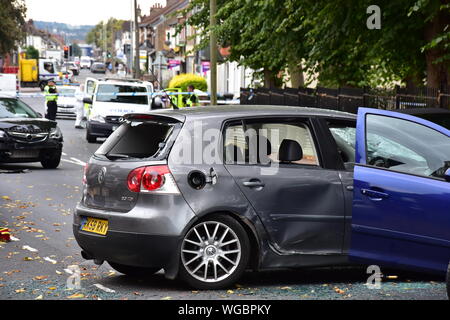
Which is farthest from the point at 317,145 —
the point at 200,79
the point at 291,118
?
the point at 200,79

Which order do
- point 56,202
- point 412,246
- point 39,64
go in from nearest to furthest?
point 412,246 → point 56,202 → point 39,64

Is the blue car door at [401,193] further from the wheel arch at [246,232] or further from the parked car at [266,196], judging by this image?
the wheel arch at [246,232]

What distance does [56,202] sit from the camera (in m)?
15.8

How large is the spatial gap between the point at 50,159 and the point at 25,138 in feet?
3.05

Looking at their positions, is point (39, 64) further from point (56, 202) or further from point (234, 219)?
point (234, 219)

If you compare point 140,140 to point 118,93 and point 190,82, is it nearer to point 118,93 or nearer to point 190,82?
point 118,93

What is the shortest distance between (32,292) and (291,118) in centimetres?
260

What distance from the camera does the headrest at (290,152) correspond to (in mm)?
8570

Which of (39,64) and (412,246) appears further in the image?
(39,64)


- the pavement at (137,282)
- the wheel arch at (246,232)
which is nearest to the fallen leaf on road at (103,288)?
the pavement at (137,282)

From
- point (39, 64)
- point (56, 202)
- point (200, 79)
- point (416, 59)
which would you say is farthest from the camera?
point (39, 64)

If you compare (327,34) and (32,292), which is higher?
(327,34)

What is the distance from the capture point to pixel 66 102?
156 ft

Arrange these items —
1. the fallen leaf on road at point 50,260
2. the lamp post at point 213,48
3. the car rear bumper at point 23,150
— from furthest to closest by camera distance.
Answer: the lamp post at point 213,48 → the car rear bumper at point 23,150 → the fallen leaf on road at point 50,260
